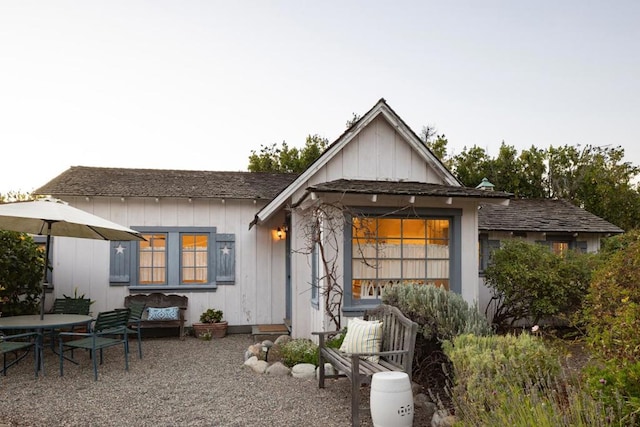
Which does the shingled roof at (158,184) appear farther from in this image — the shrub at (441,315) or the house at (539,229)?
the shrub at (441,315)

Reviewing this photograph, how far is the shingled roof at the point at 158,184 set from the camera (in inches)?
444

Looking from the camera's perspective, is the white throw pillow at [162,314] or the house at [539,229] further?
the house at [539,229]

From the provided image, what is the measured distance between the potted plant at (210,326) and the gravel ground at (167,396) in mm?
2280

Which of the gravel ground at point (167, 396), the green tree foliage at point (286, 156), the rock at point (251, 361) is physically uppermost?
the green tree foliage at point (286, 156)

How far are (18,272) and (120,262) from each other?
7.52 feet

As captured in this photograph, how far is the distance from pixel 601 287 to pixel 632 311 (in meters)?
1.06

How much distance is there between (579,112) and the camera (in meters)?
15.3

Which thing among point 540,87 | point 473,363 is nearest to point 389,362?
point 473,363

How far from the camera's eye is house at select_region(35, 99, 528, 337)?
8.75 metres

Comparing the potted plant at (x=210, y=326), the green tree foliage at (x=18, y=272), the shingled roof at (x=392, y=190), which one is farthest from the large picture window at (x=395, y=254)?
the green tree foliage at (x=18, y=272)

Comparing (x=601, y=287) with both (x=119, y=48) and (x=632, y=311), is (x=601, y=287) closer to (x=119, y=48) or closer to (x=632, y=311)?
(x=632, y=311)

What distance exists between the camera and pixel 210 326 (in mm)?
11078

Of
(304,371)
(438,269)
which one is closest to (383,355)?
(304,371)

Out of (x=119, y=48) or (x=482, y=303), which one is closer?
(x=119, y=48)
